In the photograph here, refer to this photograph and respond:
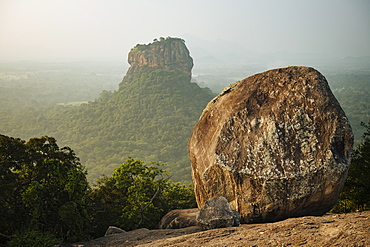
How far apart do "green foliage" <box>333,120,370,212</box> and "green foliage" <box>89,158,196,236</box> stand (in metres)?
8.64

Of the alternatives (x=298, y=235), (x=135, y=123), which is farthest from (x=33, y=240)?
(x=135, y=123)

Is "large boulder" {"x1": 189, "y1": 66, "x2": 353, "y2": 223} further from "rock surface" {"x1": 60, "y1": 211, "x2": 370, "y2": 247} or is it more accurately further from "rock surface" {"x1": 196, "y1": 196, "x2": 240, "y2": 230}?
"rock surface" {"x1": 60, "y1": 211, "x2": 370, "y2": 247}

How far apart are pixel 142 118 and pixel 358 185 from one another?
57.3m

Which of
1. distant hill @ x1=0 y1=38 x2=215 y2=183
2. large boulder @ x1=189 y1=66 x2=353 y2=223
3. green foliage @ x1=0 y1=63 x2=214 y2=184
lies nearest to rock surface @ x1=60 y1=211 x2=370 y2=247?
large boulder @ x1=189 y1=66 x2=353 y2=223

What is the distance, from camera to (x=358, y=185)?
13367mm

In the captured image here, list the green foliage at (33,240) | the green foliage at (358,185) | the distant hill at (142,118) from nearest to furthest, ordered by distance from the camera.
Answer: the green foliage at (33,240), the green foliage at (358,185), the distant hill at (142,118)

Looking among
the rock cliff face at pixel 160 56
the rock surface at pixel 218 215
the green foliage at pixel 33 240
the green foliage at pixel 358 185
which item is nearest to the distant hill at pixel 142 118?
the rock cliff face at pixel 160 56

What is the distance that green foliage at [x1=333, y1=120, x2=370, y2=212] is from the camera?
12954 mm

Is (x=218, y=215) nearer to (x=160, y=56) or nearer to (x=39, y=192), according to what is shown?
(x=39, y=192)

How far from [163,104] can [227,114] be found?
6168cm

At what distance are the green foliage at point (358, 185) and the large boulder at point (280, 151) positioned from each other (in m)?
5.63

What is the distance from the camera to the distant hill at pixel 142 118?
5669 centimetres

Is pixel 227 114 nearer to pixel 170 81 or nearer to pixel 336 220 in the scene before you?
pixel 336 220

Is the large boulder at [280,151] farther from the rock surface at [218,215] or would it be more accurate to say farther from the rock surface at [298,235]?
the rock surface at [298,235]
